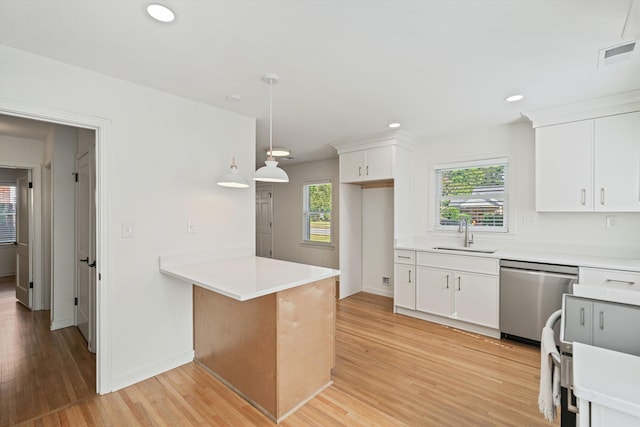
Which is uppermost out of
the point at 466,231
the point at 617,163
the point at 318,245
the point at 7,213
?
the point at 617,163

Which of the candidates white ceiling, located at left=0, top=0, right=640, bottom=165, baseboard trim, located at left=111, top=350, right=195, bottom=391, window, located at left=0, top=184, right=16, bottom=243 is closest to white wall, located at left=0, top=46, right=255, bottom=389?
baseboard trim, located at left=111, top=350, right=195, bottom=391

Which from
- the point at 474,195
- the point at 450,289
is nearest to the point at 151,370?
the point at 450,289

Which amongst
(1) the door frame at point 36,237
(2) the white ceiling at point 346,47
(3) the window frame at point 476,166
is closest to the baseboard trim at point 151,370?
(2) the white ceiling at point 346,47

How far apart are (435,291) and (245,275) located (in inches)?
101

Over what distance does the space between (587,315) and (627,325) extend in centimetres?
15

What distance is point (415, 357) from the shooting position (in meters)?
2.90

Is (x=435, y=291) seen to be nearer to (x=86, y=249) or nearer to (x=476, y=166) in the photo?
(x=476, y=166)

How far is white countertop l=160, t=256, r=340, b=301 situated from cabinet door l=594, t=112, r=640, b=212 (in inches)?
109

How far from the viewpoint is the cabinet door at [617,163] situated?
2.76 meters

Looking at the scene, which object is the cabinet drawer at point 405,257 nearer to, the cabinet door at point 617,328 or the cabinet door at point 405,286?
the cabinet door at point 405,286

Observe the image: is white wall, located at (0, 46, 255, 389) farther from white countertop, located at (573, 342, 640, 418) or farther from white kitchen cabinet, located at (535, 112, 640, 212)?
white kitchen cabinet, located at (535, 112, 640, 212)

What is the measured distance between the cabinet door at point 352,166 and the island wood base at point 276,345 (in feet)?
7.61

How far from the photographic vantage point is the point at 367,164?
14.3 ft

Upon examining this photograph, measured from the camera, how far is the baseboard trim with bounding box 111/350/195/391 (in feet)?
7.79
